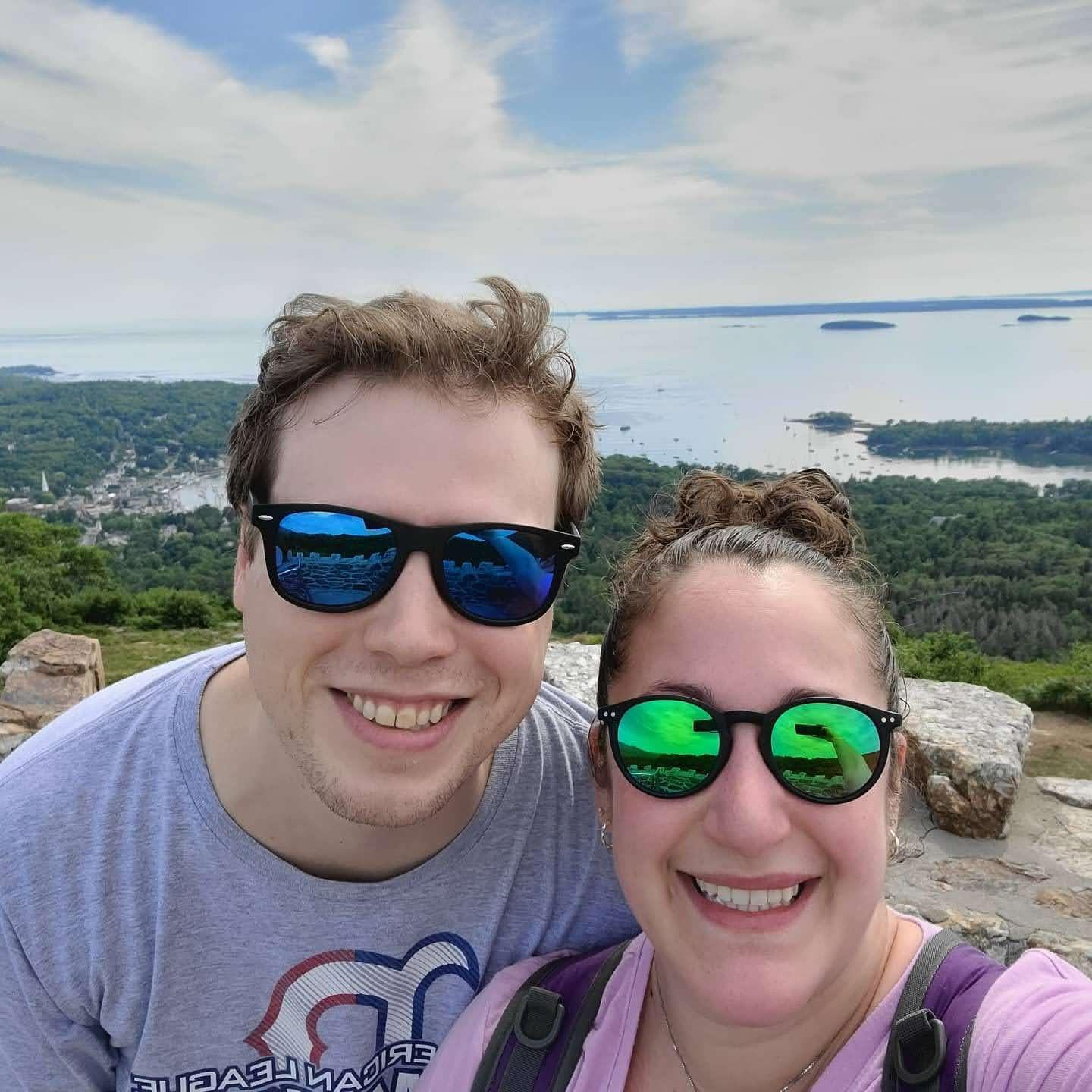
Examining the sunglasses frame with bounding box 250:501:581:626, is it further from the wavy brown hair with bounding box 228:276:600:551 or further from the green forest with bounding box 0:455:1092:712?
the green forest with bounding box 0:455:1092:712

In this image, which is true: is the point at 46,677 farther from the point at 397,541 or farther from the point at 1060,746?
the point at 1060,746

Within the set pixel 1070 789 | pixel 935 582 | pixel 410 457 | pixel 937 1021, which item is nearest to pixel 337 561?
pixel 410 457

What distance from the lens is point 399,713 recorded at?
4.98 ft

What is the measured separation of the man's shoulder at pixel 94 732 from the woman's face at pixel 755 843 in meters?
1.17

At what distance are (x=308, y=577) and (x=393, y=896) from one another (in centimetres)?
74

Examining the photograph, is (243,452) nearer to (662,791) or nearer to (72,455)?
(662,791)

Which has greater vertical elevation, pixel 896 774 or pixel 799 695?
pixel 799 695

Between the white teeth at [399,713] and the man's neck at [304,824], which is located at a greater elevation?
the white teeth at [399,713]

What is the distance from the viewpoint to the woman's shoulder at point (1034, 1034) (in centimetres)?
112

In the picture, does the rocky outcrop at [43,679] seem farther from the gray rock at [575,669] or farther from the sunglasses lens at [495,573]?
the sunglasses lens at [495,573]

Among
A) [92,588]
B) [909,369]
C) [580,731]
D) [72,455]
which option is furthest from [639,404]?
[72,455]

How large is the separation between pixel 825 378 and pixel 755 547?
50477mm

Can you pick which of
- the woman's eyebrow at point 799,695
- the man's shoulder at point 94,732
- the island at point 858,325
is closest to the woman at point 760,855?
the woman's eyebrow at point 799,695

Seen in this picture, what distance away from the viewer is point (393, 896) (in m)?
1.67
